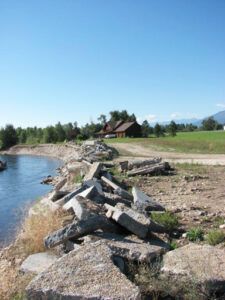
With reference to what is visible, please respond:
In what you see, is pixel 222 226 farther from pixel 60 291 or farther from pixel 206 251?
pixel 60 291

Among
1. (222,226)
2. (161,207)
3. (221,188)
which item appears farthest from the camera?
(221,188)

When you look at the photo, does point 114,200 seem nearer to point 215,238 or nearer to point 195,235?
point 195,235

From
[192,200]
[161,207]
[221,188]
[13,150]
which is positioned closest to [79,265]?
[161,207]

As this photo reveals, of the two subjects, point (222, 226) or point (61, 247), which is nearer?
point (61, 247)

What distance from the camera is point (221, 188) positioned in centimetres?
1442

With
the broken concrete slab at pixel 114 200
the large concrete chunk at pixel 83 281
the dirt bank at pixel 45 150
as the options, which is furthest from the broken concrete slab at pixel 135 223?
the dirt bank at pixel 45 150

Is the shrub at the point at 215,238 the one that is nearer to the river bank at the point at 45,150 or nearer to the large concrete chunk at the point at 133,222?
the large concrete chunk at the point at 133,222

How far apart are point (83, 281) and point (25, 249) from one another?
3396 mm

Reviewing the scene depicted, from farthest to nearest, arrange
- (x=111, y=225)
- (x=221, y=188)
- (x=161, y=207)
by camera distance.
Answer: (x=221, y=188) < (x=161, y=207) < (x=111, y=225)

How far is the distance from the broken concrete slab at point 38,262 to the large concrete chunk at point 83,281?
0.99 metres

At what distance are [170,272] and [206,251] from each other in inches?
37.0

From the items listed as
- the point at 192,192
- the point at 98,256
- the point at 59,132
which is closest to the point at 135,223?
the point at 98,256

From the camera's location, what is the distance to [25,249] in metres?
8.55

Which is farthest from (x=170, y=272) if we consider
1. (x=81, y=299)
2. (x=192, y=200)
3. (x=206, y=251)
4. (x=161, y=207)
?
(x=192, y=200)
